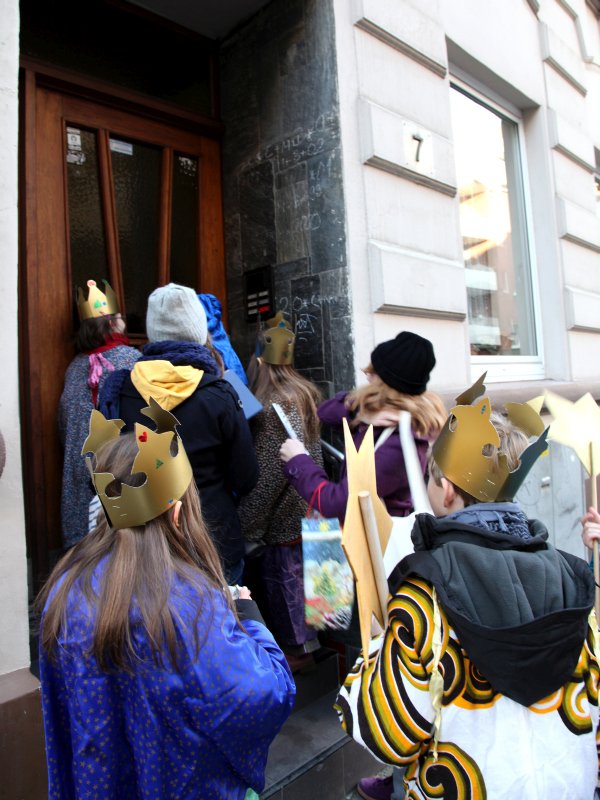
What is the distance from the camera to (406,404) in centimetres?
250

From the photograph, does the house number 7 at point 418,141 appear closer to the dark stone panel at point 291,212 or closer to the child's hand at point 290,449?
the dark stone panel at point 291,212

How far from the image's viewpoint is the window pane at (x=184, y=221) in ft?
12.4

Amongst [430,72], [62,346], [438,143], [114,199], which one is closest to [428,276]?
[438,143]

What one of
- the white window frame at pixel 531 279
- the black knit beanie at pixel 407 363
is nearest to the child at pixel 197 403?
the black knit beanie at pixel 407 363

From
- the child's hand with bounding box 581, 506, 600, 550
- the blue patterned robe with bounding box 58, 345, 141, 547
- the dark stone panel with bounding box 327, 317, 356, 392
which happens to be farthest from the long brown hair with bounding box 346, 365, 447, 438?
the blue patterned robe with bounding box 58, 345, 141, 547

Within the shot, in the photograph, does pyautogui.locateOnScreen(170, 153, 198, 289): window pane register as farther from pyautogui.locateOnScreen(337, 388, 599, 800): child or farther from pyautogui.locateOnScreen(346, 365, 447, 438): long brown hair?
pyautogui.locateOnScreen(337, 388, 599, 800): child

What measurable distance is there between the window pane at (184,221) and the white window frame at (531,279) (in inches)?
87.8

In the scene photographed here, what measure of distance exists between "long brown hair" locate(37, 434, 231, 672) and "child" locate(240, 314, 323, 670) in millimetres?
1416

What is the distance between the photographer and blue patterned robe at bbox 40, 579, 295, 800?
4.34 feet

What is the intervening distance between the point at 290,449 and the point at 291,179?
1815 millimetres

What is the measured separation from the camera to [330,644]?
3326mm

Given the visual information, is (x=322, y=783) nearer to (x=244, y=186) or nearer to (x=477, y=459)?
(x=477, y=459)

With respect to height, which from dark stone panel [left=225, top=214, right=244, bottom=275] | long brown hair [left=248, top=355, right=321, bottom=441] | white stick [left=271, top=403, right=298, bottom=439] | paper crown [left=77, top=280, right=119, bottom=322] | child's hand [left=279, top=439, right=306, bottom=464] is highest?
dark stone panel [left=225, top=214, right=244, bottom=275]

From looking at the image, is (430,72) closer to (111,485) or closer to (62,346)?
(62,346)
